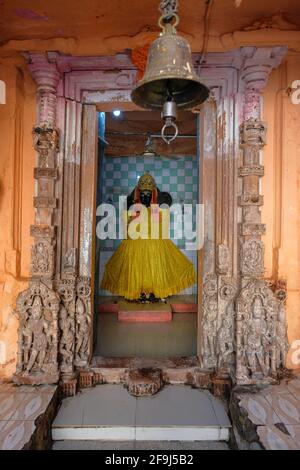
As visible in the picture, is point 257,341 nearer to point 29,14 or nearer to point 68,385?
point 68,385

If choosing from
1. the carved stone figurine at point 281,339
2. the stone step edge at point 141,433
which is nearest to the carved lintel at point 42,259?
the stone step edge at point 141,433

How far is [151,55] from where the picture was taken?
7.83 feet

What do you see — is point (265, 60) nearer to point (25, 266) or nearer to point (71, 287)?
point (71, 287)

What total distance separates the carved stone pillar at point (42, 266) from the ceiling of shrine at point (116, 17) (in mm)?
375

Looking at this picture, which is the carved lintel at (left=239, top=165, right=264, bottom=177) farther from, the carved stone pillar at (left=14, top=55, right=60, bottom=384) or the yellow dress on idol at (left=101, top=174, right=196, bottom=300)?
the yellow dress on idol at (left=101, top=174, right=196, bottom=300)

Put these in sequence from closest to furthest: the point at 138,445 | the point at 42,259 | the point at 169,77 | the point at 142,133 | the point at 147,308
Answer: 1. the point at 169,77
2. the point at 138,445
3. the point at 42,259
4. the point at 147,308
5. the point at 142,133

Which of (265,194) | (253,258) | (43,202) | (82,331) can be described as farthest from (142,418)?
(265,194)

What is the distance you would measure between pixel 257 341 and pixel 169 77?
288 centimetres

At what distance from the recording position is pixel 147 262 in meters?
7.48

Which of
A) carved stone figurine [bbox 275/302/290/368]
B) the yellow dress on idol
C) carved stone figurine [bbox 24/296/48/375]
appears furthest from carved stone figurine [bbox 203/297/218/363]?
the yellow dress on idol

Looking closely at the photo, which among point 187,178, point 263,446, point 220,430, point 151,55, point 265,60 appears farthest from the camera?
point 187,178

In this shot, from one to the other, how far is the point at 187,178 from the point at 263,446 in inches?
287

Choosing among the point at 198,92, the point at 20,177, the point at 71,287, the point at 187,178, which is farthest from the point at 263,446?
the point at 187,178

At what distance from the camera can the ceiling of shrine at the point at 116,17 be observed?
3.31 m
